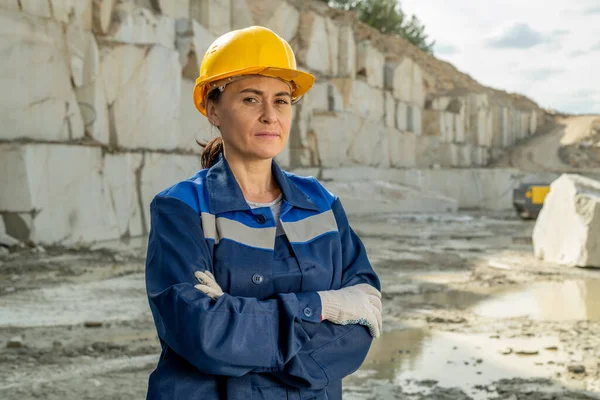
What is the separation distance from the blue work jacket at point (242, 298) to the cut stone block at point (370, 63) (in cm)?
1845

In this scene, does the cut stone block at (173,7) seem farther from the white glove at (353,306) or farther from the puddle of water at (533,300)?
the white glove at (353,306)

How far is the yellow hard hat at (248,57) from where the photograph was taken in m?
1.61

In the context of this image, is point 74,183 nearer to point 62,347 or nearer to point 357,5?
point 62,347

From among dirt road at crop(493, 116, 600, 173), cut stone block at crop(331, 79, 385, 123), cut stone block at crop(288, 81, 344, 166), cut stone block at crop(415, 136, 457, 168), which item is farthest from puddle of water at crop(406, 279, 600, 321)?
dirt road at crop(493, 116, 600, 173)

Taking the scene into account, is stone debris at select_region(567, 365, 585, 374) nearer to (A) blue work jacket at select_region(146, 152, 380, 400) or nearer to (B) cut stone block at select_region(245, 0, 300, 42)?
(A) blue work jacket at select_region(146, 152, 380, 400)

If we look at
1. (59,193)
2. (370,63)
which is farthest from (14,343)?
(370,63)

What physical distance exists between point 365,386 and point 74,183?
5.56m

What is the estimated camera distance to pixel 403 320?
208 inches

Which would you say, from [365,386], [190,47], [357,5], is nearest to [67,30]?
[190,47]

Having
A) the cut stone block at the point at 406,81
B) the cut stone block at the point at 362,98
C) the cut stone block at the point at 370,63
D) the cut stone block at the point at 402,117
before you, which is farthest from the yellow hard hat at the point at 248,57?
the cut stone block at the point at 402,117

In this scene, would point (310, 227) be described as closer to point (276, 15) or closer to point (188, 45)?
point (188, 45)

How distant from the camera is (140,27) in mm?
10156

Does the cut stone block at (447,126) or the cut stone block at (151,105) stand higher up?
the cut stone block at (447,126)

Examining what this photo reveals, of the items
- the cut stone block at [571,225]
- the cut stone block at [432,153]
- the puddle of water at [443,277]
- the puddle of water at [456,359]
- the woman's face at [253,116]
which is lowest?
the puddle of water at [456,359]
